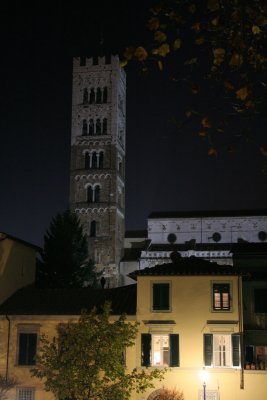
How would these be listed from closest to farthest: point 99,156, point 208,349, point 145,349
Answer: point 208,349
point 145,349
point 99,156

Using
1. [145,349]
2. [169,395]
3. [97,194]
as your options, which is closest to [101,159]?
[97,194]

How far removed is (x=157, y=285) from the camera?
1382 inches

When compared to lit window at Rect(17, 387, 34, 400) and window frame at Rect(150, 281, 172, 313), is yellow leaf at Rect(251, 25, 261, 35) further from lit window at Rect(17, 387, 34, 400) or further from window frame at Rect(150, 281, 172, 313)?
lit window at Rect(17, 387, 34, 400)

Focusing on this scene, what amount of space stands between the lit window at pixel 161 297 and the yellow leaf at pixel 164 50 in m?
24.7

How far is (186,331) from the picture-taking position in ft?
113

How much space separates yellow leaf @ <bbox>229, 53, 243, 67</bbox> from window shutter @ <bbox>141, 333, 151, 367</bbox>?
24.9m

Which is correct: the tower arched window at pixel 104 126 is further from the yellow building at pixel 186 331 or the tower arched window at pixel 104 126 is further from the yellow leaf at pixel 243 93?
the yellow leaf at pixel 243 93

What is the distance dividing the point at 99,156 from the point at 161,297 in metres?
66.9

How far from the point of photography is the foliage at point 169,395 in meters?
32.2

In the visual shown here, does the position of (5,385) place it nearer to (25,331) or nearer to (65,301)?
(25,331)

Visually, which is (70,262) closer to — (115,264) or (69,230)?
(69,230)

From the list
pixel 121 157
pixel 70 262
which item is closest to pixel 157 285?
pixel 70 262

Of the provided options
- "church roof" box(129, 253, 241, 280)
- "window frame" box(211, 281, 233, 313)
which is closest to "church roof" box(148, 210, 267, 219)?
"church roof" box(129, 253, 241, 280)

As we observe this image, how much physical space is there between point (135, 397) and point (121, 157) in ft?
236
